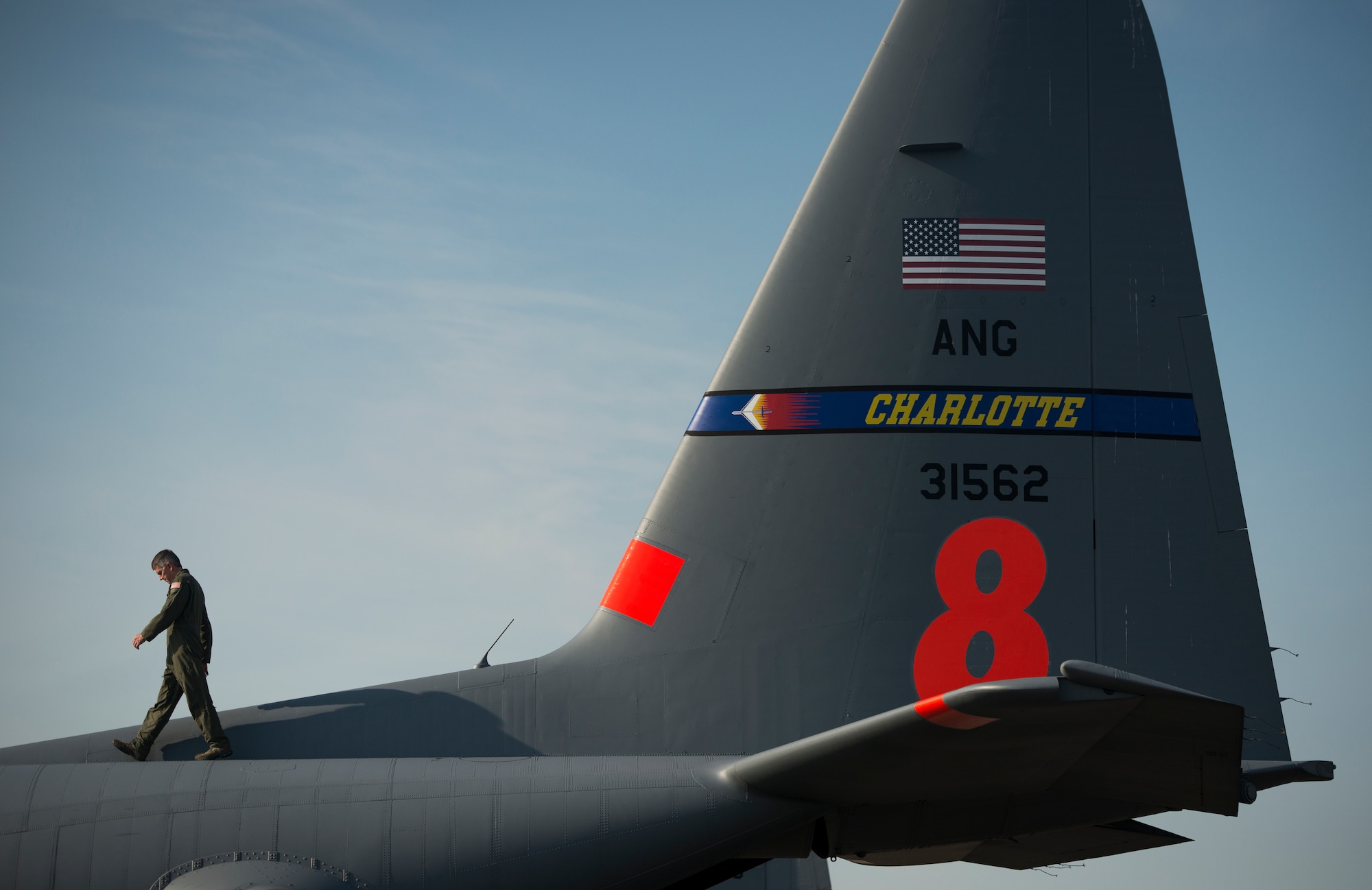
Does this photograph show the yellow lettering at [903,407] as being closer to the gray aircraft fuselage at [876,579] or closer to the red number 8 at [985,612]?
the gray aircraft fuselage at [876,579]

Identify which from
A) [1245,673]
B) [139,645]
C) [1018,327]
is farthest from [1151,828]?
[139,645]

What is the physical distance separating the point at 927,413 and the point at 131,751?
17.2 feet

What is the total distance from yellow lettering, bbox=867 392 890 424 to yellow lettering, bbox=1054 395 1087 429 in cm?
106

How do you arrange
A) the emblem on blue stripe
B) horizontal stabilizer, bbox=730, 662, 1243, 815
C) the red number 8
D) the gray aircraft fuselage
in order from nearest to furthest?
1. horizontal stabilizer, bbox=730, 662, 1243, 815
2. the gray aircraft fuselage
3. the red number 8
4. the emblem on blue stripe

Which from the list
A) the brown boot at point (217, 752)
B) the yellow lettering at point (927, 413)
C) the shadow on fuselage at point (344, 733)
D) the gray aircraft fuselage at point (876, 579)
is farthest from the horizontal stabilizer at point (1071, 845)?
the brown boot at point (217, 752)

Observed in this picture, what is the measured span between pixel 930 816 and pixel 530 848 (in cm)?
222

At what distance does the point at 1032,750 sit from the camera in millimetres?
5496

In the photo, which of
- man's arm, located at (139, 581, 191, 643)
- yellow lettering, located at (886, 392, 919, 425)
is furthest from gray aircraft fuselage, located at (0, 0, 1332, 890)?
man's arm, located at (139, 581, 191, 643)

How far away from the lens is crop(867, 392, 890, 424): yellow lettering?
730 centimetres

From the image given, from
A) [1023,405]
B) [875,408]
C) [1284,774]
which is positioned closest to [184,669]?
[875,408]

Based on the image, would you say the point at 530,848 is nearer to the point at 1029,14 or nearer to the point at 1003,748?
the point at 1003,748

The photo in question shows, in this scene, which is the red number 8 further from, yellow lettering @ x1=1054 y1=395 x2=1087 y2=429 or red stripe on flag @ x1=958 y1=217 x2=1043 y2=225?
red stripe on flag @ x1=958 y1=217 x2=1043 y2=225

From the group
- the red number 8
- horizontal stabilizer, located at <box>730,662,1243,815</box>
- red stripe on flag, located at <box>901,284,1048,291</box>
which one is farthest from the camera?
red stripe on flag, located at <box>901,284,1048,291</box>

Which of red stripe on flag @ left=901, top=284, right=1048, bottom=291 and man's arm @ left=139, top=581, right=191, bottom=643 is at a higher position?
red stripe on flag @ left=901, top=284, right=1048, bottom=291
